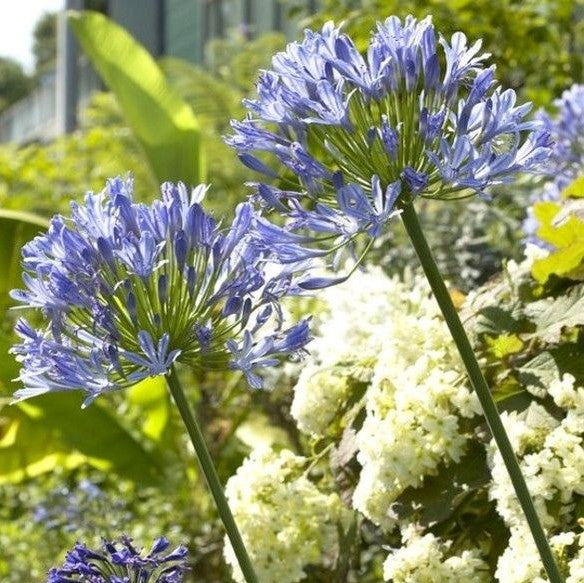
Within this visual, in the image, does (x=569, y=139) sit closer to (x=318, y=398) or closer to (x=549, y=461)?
(x=318, y=398)

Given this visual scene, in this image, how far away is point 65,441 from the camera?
19.6 ft

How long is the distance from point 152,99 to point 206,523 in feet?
7.66

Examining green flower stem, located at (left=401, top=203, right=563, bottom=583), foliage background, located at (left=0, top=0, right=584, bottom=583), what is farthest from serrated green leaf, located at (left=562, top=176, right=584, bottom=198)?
foliage background, located at (left=0, top=0, right=584, bottom=583)

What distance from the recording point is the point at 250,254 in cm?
177

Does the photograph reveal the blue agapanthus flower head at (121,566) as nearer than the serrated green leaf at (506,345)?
Yes

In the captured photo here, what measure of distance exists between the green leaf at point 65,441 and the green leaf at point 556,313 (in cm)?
352

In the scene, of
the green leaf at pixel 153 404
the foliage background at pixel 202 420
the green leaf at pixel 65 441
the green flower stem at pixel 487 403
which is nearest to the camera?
the green flower stem at pixel 487 403

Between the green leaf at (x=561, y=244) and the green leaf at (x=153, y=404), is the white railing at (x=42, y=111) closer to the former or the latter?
the green leaf at (x=153, y=404)

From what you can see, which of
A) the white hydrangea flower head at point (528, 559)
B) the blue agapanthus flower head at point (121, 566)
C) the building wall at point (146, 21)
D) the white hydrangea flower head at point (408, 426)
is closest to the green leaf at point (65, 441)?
the white hydrangea flower head at point (408, 426)

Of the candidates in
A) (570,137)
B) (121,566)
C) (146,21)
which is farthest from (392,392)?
(146,21)

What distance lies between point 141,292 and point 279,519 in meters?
1.25

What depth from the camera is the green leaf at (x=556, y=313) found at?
8.32 ft

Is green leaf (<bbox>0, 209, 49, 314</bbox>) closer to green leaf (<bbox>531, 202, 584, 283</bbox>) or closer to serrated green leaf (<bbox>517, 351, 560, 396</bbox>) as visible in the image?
green leaf (<bbox>531, 202, 584, 283</bbox>)

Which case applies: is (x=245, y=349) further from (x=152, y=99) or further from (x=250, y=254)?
(x=152, y=99)
